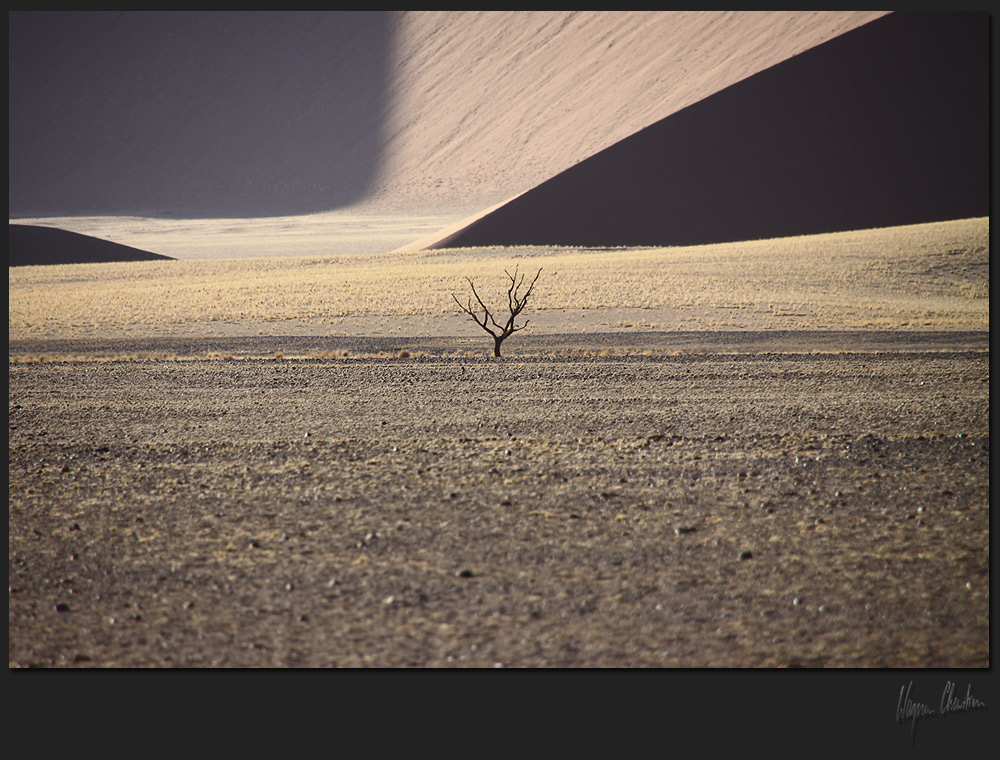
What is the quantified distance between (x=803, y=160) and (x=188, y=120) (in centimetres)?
8922

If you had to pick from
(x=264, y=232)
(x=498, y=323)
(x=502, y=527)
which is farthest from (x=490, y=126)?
(x=502, y=527)

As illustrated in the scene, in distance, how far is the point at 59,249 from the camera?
55.2 meters

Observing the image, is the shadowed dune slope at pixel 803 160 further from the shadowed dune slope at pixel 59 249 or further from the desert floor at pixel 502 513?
the desert floor at pixel 502 513

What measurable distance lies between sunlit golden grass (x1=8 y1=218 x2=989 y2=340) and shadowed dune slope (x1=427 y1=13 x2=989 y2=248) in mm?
9639

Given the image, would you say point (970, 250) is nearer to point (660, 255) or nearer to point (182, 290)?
point (660, 255)

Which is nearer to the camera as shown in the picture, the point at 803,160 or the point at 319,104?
the point at 803,160

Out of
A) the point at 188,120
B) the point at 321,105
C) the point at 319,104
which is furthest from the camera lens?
the point at 321,105

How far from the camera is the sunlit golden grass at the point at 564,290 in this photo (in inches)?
922

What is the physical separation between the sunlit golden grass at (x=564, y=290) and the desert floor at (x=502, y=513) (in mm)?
9157

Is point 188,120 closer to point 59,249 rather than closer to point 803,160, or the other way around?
point 59,249

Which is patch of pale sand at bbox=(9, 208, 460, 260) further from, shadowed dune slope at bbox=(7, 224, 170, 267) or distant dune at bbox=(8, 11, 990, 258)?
shadowed dune slope at bbox=(7, 224, 170, 267)

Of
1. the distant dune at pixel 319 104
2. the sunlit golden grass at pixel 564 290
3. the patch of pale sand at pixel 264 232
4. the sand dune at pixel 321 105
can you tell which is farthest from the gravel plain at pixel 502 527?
the distant dune at pixel 319 104

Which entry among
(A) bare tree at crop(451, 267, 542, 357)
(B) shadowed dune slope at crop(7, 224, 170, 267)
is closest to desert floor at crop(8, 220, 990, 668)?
(A) bare tree at crop(451, 267, 542, 357)

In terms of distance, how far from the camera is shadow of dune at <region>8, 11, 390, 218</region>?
4572 inches
